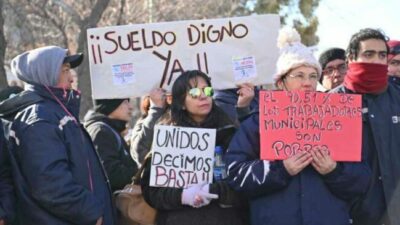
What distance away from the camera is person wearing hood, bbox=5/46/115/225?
365 cm

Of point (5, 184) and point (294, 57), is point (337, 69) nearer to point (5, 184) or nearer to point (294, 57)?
point (294, 57)

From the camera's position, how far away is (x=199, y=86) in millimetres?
4211

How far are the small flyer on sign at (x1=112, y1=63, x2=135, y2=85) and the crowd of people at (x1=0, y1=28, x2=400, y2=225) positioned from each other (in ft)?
2.09

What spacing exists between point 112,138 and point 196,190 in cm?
125

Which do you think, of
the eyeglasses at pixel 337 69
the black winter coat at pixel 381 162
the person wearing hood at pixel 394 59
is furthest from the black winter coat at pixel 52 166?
the eyeglasses at pixel 337 69

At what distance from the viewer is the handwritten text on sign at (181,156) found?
3977 mm

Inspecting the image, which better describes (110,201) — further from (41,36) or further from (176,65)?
(41,36)

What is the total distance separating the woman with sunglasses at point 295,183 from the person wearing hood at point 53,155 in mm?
858

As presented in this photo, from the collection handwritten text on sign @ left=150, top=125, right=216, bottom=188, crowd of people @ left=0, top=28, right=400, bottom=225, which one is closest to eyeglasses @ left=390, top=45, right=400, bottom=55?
crowd of people @ left=0, top=28, right=400, bottom=225

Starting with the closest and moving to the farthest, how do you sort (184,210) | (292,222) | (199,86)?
(292,222) < (184,210) < (199,86)

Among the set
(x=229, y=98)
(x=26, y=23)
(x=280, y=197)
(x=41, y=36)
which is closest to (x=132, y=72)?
(x=229, y=98)

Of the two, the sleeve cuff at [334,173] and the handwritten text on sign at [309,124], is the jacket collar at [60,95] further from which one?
the sleeve cuff at [334,173]

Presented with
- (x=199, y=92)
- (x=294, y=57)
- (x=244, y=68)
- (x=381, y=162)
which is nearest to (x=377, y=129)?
(x=381, y=162)

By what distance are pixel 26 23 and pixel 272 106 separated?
453 inches
